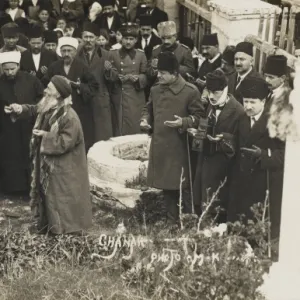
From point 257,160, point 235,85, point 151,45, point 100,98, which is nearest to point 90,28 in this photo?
point 100,98

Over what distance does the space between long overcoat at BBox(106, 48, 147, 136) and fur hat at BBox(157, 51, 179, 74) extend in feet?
9.00

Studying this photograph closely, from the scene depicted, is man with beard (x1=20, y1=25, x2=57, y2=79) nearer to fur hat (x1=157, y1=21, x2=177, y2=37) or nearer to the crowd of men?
the crowd of men

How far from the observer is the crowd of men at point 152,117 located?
284 inches

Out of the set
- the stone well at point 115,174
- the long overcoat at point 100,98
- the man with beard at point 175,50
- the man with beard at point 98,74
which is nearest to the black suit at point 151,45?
the man with beard at point 98,74

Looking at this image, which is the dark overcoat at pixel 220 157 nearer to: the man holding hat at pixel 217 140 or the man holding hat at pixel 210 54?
the man holding hat at pixel 217 140

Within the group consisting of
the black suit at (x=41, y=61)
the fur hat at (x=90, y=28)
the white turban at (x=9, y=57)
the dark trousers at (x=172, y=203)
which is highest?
the fur hat at (x=90, y=28)

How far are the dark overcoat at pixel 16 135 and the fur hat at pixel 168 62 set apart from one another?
221cm

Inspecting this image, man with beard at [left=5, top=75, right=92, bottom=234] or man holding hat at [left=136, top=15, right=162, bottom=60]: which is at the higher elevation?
man holding hat at [left=136, top=15, right=162, bottom=60]

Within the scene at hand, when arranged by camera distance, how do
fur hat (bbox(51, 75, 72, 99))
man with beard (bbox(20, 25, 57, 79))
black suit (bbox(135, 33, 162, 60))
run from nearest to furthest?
fur hat (bbox(51, 75, 72, 99)) < man with beard (bbox(20, 25, 57, 79)) < black suit (bbox(135, 33, 162, 60))

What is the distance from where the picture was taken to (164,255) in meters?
6.15

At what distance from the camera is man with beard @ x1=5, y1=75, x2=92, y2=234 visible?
7.39 meters

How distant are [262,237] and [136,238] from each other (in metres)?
1.25

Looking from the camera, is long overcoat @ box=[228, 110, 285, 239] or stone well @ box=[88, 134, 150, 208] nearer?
long overcoat @ box=[228, 110, 285, 239]

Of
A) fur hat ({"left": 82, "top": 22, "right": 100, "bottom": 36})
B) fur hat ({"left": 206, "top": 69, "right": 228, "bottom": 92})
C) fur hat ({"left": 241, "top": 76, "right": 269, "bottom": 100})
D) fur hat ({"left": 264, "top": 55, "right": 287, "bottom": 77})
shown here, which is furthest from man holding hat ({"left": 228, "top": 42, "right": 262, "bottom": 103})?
fur hat ({"left": 82, "top": 22, "right": 100, "bottom": 36})
